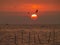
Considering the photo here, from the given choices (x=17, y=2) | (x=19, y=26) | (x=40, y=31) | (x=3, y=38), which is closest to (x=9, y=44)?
(x=3, y=38)

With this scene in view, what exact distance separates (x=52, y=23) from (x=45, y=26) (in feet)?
0.44

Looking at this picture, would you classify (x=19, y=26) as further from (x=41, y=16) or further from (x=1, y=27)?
(x=41, y=16)

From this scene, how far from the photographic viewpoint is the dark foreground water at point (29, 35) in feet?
9.18

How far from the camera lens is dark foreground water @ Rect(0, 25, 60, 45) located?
110 inches

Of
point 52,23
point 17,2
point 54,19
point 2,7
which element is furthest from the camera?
point 52,23

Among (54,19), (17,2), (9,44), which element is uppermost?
(17,2)

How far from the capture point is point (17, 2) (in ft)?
6.50

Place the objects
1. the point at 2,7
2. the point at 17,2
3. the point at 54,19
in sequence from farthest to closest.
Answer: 1. the point at 54,19
2. the point at 2,7
3. the point at 17,2

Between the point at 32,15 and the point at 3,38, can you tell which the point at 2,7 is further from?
the point at 3,38

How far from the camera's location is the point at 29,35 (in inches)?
112

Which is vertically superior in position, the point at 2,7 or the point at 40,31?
the point at 2,7

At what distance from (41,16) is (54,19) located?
26 centimetres

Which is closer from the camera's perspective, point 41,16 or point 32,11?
point 32,11

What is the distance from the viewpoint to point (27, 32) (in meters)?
2.83
